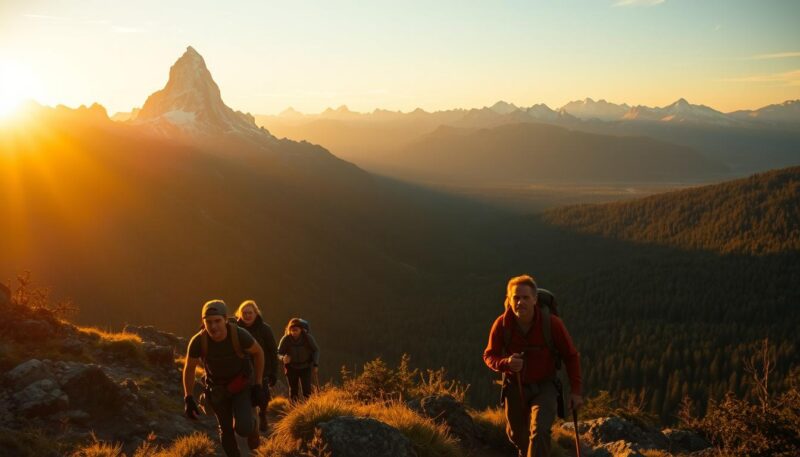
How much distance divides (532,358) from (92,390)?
12.3 meters

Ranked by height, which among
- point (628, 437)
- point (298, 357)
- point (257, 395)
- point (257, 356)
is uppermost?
point (257, 356)

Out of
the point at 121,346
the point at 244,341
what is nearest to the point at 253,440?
the point at 244,341

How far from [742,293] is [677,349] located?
5812 centimetres

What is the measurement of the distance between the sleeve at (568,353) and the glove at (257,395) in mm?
5656

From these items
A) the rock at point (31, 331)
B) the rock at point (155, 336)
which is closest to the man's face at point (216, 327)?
the rock at point (31, 331)

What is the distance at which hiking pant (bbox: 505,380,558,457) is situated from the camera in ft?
28.4

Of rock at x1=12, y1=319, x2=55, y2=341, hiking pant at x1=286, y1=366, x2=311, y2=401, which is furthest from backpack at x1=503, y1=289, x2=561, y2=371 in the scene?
rock at x1=12, y1=319, x2=55, y2=341

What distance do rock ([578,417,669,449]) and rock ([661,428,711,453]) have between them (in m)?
1.94

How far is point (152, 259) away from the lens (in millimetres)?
198375

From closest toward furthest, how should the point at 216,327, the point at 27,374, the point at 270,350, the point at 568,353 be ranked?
the point at 568,353
the point at 216,327
the point at 270,350
the point at 27,374

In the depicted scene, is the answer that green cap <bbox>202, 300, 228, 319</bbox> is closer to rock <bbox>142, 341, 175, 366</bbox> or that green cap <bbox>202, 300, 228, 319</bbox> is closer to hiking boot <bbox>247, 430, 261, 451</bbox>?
hiking boot <bbox>247, 430, 261, 451</bbox>

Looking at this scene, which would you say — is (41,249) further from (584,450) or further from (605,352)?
(584,450)

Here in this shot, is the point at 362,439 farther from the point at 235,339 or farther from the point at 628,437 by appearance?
the point at 628,437

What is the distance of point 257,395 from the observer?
9.98m
